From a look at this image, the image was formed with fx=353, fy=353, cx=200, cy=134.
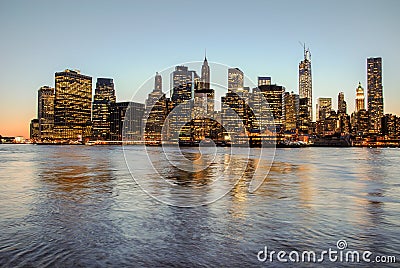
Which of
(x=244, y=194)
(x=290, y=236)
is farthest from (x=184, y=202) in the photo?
(x=290, y=236)

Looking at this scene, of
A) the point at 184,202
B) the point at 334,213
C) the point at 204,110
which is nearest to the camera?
the point at 334,213

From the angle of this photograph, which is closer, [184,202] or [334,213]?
[334,213]

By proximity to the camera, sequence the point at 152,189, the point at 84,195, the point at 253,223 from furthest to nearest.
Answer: the point at 152,189 → the point at 84,195 → the point at 253,223

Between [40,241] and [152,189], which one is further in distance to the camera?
[152,189]

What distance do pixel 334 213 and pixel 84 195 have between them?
13.4 meters

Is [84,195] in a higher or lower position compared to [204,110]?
lower

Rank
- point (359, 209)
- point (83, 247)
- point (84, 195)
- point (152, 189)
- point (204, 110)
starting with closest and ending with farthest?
point (83, 247), point (359, 209), point (84, 195), point (152, 189), point (204, 110)

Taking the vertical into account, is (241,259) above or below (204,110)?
below

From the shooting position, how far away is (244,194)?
2084 centimetres

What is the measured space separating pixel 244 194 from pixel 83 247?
1234 centimetres

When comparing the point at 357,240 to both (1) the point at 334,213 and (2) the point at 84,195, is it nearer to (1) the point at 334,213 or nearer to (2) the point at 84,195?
(1) the point at 334,213

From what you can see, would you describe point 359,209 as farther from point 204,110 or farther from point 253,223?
point 204,110

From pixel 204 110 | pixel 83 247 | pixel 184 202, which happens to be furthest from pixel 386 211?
pixel 204 110

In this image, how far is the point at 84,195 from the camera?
66.3ft
